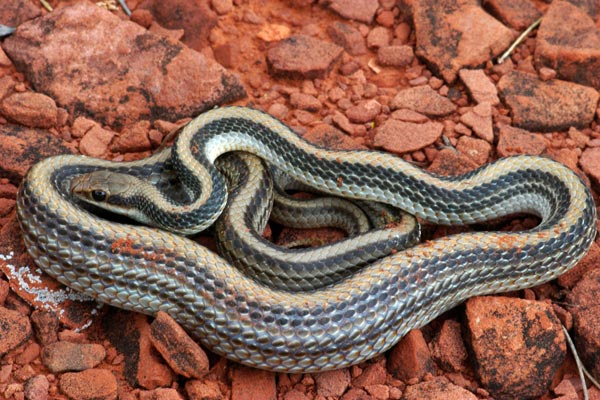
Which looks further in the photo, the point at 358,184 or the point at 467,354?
the point at 358,184

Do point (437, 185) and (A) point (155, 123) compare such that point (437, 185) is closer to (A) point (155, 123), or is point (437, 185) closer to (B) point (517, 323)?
(B) point (517, 323)

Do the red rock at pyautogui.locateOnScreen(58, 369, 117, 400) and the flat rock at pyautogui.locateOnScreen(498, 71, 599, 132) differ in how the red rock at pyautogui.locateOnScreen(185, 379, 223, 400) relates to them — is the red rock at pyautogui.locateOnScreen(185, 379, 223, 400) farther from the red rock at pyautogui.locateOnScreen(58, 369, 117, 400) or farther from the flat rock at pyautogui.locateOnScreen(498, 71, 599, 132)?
the flat rock at pyautogui.locateOnScreen(498, 71, 599, 132)

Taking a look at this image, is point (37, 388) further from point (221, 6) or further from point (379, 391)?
point (221, 6)

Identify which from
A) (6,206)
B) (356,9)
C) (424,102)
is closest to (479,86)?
(424,102)

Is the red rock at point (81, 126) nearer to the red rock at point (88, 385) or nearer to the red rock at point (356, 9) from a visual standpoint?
the red rock at point (88, 385)

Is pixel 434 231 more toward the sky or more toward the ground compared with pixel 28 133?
more toward the ground

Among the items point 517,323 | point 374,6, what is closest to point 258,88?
point 374,6
